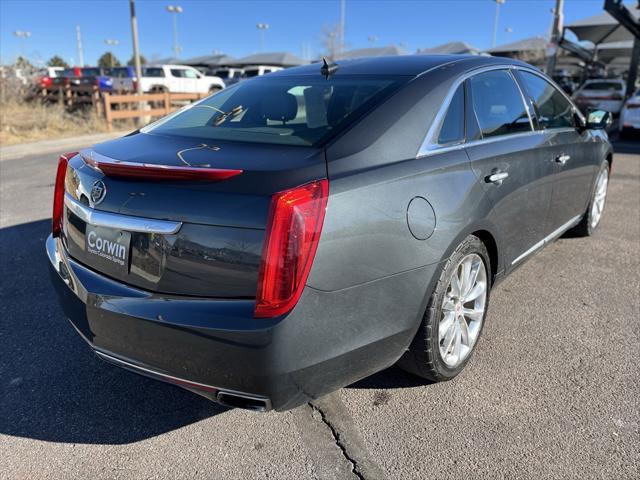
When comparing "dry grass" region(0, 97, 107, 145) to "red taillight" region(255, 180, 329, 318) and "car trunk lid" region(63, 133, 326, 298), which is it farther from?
"red taillight" region(255, 180, 329, 318)

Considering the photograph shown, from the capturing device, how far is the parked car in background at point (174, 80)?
25.1 m

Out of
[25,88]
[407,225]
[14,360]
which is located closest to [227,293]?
[407,225]

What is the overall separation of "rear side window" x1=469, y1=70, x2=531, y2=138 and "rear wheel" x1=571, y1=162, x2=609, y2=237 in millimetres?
1913

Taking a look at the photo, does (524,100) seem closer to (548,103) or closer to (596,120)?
(548,103)

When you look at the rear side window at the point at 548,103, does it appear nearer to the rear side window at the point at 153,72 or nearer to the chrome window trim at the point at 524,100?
the chrome window trim at the point at 524,100

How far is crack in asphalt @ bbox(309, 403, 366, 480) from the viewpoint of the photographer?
7.43 feet

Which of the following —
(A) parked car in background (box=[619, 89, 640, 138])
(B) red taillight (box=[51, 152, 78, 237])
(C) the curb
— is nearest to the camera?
(B) red taillight (box=[51, 152, 78, 237])

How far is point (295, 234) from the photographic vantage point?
193 centimetres

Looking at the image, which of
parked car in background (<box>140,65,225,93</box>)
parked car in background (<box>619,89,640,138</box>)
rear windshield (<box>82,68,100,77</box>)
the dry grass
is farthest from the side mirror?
rear windshield (<box>82,68,100,77</box>)

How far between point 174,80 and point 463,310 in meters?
25.3

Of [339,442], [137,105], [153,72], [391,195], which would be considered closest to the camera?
[391,195]

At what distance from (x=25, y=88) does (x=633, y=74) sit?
24309mm

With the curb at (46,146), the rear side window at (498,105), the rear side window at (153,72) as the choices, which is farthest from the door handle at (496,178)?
the rear side window at (153,72)

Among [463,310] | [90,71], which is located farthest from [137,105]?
[463,310]
